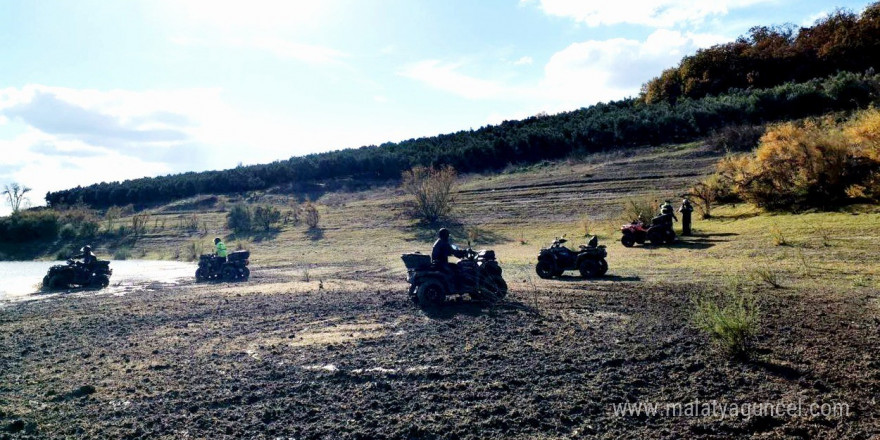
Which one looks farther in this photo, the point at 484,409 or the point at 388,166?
the point at 388,166

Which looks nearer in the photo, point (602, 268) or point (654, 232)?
point (602, 268)

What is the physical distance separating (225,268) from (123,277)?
261 inches

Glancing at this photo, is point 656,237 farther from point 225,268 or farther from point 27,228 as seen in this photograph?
point 27,228

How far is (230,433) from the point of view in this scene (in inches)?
248

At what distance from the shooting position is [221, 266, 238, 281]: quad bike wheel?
2233 cm

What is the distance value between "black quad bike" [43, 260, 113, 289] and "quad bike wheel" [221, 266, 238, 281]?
4.01 meters

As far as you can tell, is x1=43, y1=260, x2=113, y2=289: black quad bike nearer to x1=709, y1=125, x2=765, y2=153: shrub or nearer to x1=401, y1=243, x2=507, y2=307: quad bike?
x1=401, y1=243, x2=507, y2=307: quad bike

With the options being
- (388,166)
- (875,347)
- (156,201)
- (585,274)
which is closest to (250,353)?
(875,347)

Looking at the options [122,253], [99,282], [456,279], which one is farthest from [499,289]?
[122,253]

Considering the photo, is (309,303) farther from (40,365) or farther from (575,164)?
(575,164)

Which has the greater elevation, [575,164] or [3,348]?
[575,164]

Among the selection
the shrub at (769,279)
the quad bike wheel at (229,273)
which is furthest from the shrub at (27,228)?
the shrub at (769,279)

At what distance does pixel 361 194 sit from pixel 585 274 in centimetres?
4230

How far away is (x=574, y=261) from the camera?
55.4 ft
